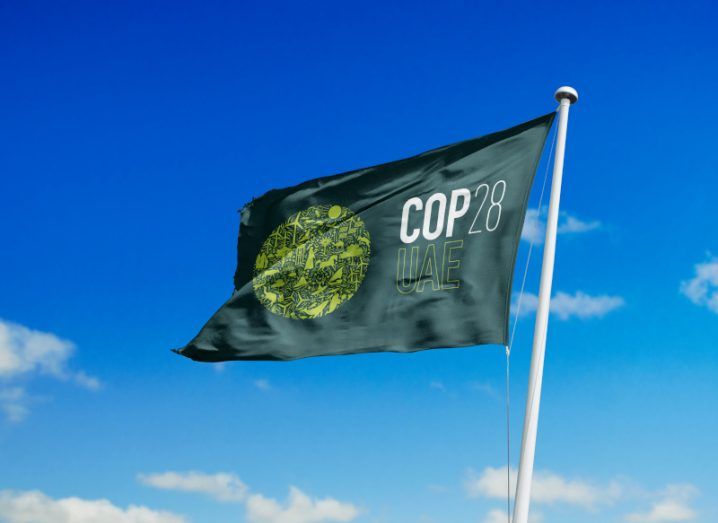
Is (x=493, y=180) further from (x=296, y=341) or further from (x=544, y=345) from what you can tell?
(x=296, y=341)

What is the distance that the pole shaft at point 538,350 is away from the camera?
11219 millimetres

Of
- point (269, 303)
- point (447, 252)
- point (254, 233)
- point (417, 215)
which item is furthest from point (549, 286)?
point (254, 233)

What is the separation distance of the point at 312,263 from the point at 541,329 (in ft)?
15.9

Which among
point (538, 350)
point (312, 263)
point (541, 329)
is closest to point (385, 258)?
point (312, 263)

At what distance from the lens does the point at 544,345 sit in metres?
11.9

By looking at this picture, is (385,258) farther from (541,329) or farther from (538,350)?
(538,350)

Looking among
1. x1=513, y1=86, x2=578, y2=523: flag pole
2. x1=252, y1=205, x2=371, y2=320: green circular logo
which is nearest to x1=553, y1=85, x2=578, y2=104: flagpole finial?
x1=513, y1=86, x2=578, y2=523: flag pole

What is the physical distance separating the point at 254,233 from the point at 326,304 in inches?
109

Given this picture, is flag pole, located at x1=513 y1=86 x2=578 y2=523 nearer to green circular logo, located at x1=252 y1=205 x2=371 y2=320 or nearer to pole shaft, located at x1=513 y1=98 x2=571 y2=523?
pole shaft, located at x1=513 y1=98 x2=571 y2=523

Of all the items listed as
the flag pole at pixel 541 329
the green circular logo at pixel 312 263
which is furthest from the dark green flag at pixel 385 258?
the flag pole at pixel 541 329

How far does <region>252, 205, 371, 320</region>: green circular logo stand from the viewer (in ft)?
48.3

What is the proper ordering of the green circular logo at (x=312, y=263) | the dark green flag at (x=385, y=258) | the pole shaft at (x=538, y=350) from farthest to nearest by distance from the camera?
the green circular logo at (x=312, y=263) < the dark green flag at (x=385, y=258) < the pole shaft at (x=538, y=350)

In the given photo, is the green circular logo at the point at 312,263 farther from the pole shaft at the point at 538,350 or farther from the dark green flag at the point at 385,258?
the pole shaft at the point at 538,350

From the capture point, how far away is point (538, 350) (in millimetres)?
11805
